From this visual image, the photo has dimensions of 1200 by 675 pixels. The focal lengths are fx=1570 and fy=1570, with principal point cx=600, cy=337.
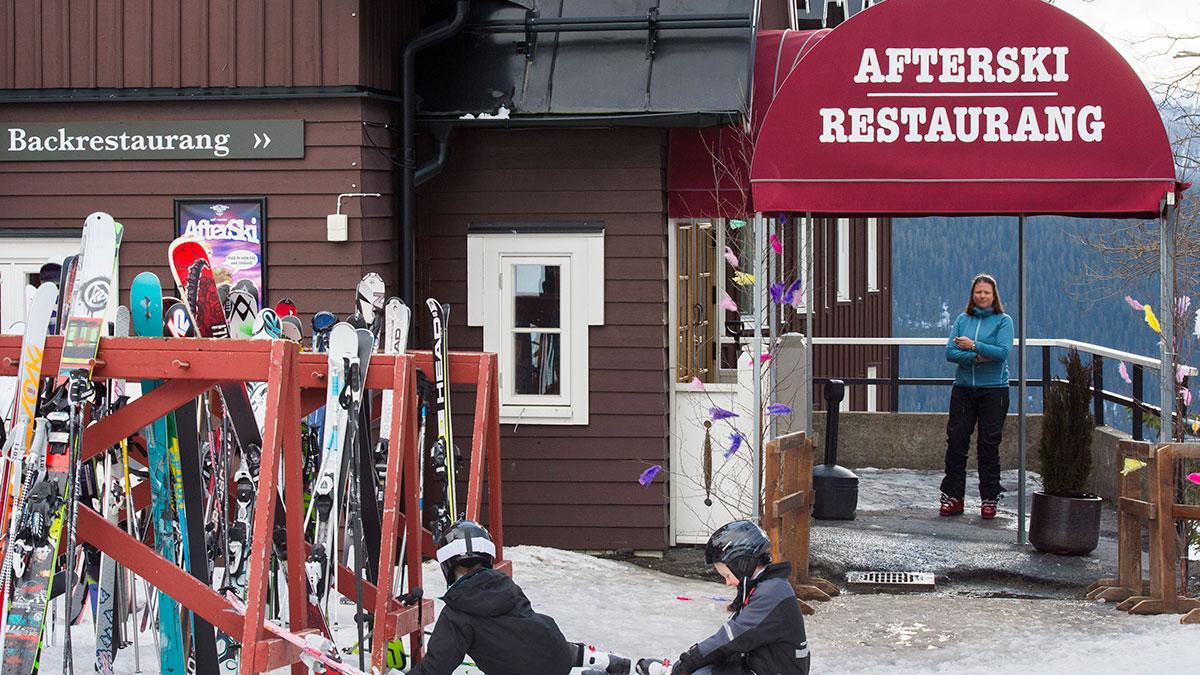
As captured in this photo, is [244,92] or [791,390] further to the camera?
[791,390]

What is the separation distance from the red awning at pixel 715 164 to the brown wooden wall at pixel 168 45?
6.62 feet

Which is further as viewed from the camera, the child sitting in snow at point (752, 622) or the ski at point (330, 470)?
the ski at point (330, 470)

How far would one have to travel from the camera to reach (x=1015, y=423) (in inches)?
553

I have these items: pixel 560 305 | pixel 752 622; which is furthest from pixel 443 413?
pixel 560 305

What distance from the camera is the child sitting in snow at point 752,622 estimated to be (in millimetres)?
5359

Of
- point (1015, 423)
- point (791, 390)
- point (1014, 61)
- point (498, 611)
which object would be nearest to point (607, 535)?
point (791, 390)

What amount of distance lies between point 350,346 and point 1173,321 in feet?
16.4

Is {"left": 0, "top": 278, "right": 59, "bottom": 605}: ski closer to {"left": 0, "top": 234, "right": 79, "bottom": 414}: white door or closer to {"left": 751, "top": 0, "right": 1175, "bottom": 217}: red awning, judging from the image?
{"left": 751, "top": 0, "right": 1175, "bottom": 217}: red awning

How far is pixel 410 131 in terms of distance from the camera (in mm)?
9570

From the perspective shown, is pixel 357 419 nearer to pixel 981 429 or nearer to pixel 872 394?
pixel 981 429

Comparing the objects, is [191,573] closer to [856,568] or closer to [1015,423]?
[856,568]

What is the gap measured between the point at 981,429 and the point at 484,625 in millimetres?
6215

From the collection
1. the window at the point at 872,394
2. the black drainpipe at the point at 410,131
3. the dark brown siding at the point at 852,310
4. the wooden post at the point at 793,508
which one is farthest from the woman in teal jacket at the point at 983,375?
the window at the point at 872,394

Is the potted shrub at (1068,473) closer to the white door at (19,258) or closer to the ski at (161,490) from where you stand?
the ski at (161,490)
